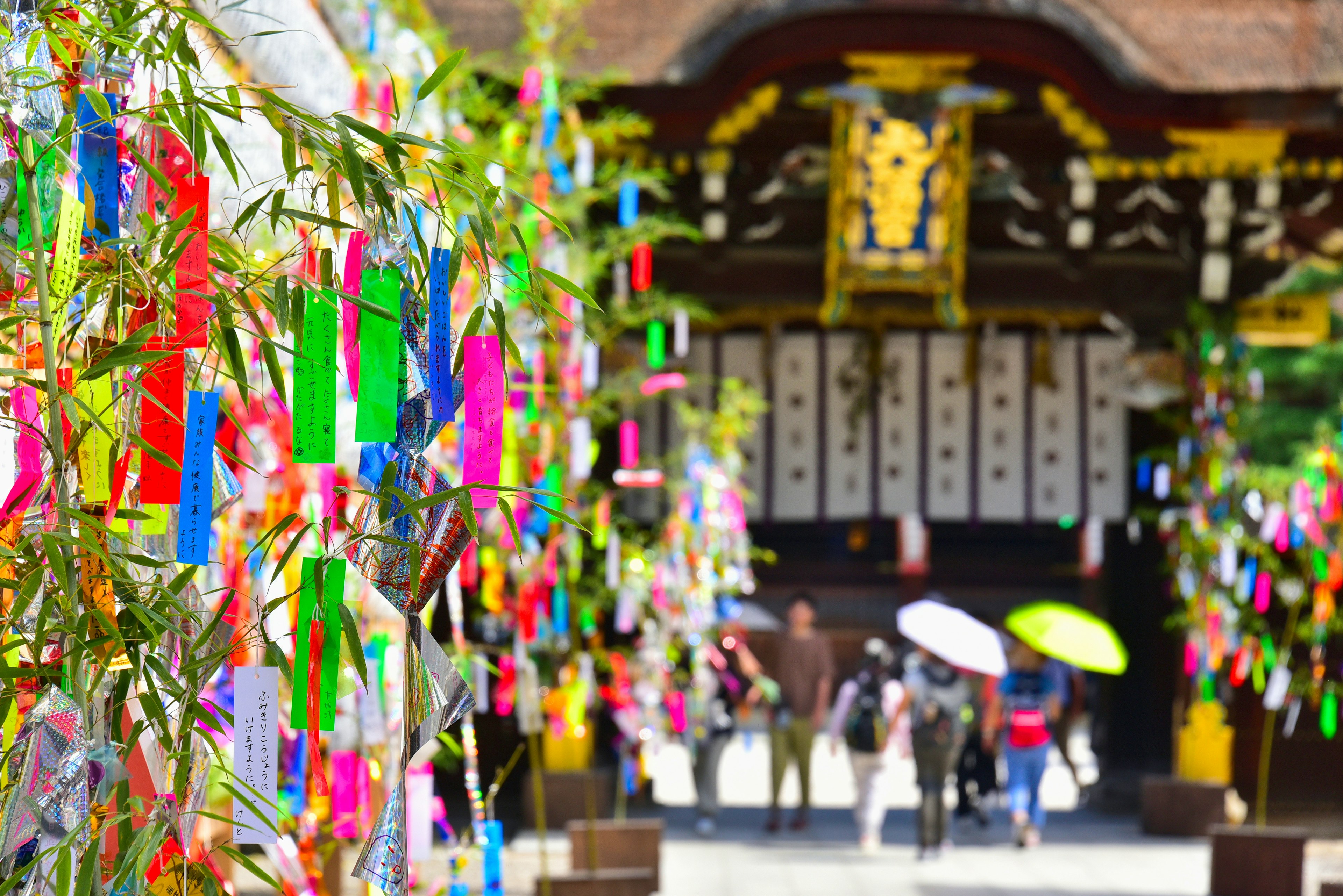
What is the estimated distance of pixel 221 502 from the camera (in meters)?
2.12

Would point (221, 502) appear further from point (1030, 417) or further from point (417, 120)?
point (1030, 417)

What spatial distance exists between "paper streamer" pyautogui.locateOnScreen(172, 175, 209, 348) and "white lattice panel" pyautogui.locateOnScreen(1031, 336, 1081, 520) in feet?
29.3

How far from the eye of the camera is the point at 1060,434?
10438 mm

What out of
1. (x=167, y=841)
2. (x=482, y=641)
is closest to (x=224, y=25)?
(x=167, y=841)

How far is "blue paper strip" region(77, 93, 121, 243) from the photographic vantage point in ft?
6.71

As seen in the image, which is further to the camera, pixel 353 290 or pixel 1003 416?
pixel 1003 416

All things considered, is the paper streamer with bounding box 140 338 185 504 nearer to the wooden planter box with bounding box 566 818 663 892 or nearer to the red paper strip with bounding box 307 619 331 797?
the red paper strip with bounding box 307 619 331 797

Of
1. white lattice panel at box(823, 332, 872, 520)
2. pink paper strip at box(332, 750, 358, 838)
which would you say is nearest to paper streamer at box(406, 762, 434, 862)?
pink paper strip at box(332, 750, 358, 838)

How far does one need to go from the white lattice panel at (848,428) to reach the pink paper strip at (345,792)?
6.78 m

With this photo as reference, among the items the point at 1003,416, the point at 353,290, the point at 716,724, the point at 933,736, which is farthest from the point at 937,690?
the point at 353,290

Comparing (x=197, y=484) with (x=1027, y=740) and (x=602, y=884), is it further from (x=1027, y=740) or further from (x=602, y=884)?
(x=1027, y=740)

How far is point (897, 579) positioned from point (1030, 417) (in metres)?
5.81

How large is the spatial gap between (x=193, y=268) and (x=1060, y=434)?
9.18m

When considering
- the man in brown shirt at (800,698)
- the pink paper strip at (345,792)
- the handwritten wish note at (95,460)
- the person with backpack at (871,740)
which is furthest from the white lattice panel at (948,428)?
the handwritten wish note at (95,460)
